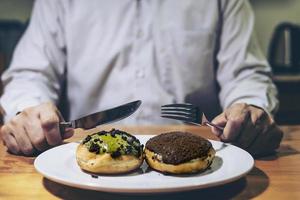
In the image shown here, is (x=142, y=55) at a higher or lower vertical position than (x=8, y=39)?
higher

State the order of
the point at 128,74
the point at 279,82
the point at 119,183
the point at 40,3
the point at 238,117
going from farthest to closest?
the point at 279,82, the point at 40,3, the point at 128,74, the point at 238,117, the point at 119,183

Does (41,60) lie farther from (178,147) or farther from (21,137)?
(178,147)

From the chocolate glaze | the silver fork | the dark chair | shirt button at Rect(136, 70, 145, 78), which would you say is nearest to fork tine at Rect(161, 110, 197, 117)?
the silver fork

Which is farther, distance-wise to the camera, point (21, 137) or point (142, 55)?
point (142, 55)

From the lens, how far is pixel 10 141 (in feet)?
3.16

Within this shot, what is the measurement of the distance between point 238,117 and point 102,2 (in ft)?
2.49

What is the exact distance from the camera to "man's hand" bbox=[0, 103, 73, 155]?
0.94m

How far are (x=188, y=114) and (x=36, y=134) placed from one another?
28 cm

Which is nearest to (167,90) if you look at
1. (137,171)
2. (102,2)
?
(102,2)

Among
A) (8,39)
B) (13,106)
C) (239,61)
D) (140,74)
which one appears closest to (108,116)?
(13,106)

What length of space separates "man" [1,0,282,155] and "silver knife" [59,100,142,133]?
509 millimetres

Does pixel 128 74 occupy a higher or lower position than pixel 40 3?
lower

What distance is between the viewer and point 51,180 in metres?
0.77

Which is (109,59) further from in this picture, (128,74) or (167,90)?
(167,90)
